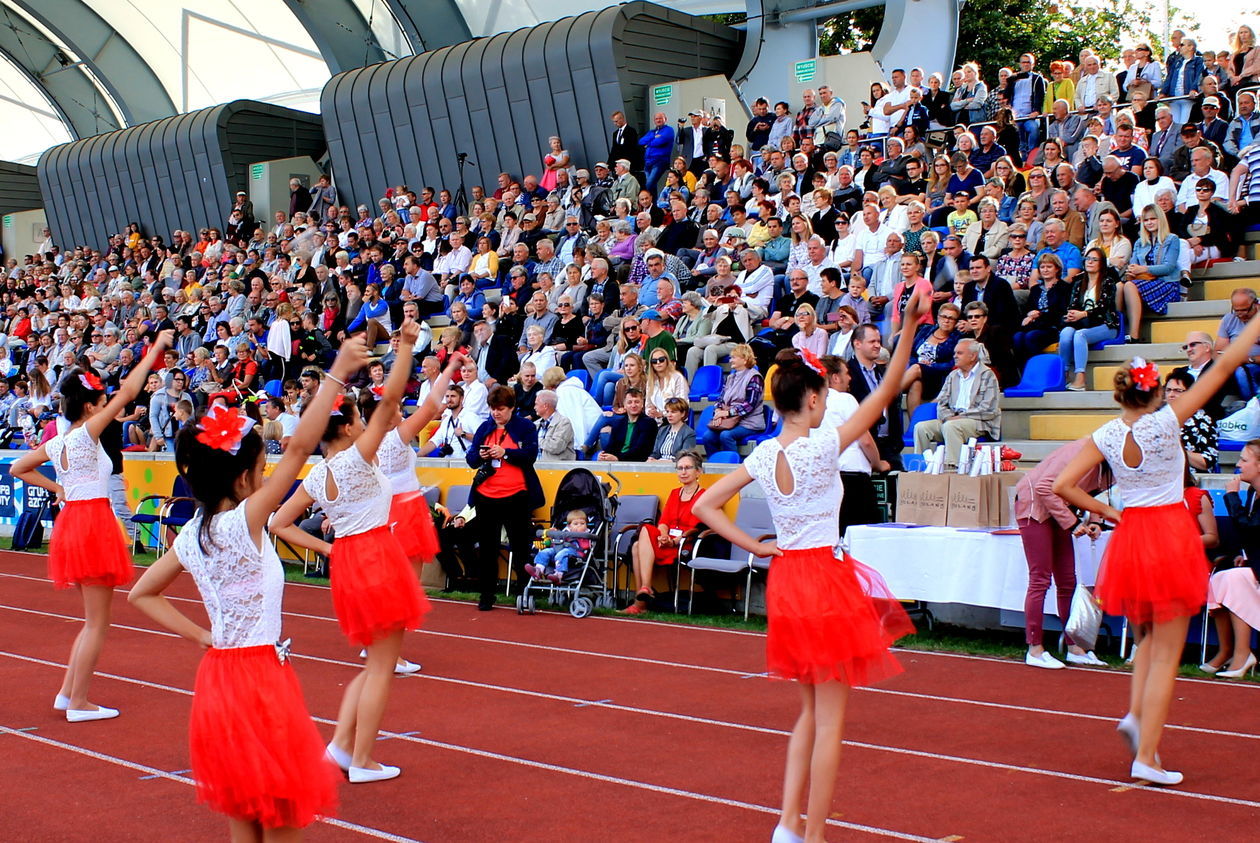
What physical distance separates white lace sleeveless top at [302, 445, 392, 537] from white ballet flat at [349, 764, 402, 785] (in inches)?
43.1

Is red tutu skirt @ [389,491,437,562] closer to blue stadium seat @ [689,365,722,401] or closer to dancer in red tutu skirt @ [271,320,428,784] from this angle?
dancer in red tutu skirt @ [271,320,428,784]

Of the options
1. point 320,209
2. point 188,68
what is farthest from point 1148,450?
point 188,68

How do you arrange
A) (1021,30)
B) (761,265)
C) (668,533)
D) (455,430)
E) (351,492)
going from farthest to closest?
Answer: (1021,30)
(761,265)
(455,430)
(668,533)
(351,492)

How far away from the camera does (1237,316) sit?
1112cm

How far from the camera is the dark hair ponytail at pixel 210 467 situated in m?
4.01

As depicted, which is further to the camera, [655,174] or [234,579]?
[655,174]

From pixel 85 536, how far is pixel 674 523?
5.32m

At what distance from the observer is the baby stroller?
37.8 feet

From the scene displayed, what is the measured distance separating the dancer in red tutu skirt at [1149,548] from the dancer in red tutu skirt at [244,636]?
11.5 ft

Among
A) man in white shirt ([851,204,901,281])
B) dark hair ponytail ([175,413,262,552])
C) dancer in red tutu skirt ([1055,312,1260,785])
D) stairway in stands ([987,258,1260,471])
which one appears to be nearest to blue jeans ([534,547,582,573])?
stairway in stands ([987,258,1260,471])

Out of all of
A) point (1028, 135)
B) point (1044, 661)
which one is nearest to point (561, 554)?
point (1044, 661)

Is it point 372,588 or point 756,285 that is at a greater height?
point 756,285

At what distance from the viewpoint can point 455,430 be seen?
48.0ft

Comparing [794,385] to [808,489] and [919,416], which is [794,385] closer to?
[808,489]
